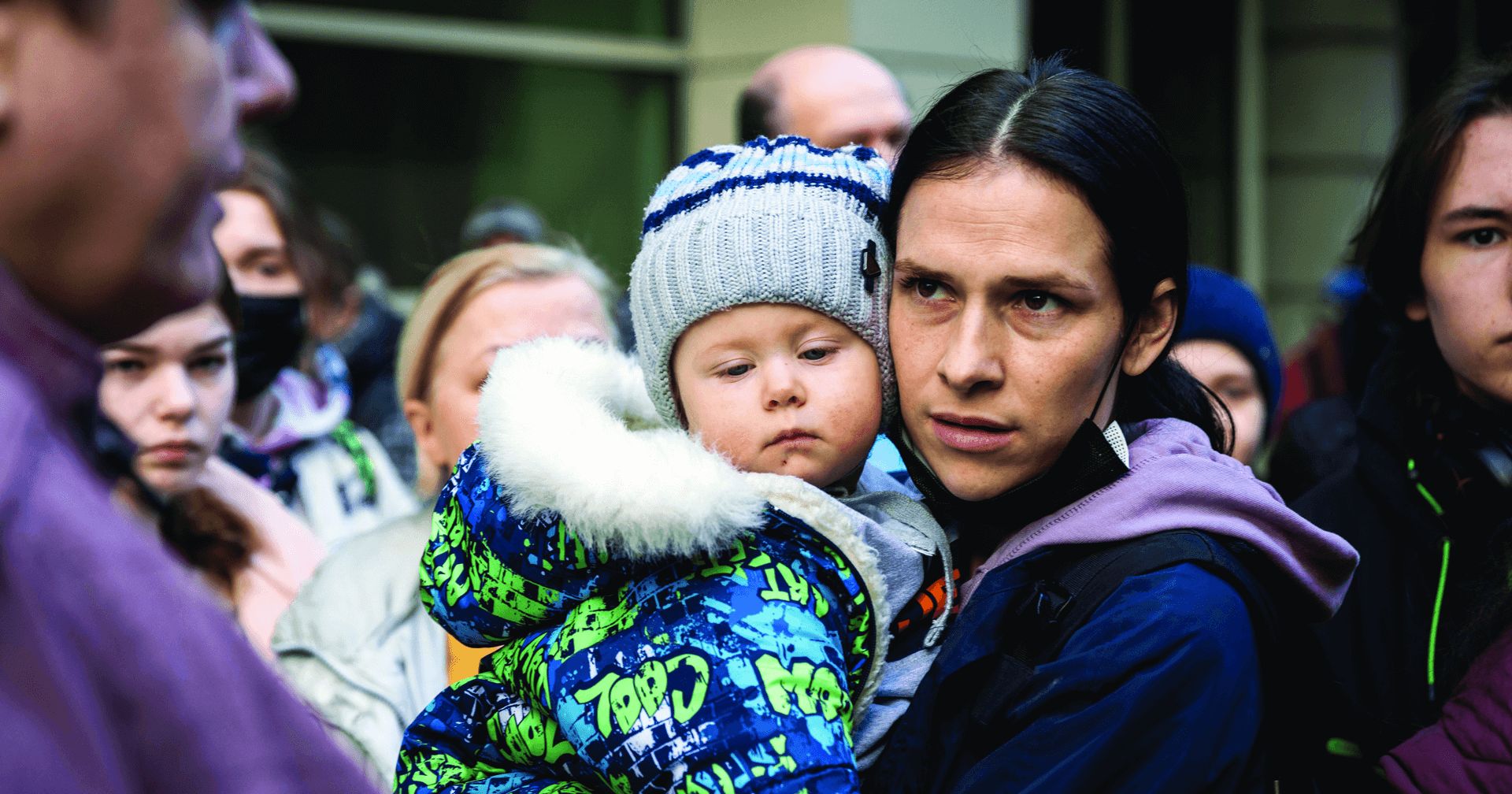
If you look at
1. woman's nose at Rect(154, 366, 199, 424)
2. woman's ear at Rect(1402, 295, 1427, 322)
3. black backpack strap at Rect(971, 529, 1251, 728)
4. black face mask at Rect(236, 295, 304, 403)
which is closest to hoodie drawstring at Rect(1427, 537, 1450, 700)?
woman's ear at Rect(1402, 295, 1427, 322)

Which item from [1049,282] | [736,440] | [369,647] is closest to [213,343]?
[369,647]

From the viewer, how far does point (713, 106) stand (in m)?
6.32

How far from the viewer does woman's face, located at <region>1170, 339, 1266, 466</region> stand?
131 inches

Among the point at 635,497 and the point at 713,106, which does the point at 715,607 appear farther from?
the point at 713,106

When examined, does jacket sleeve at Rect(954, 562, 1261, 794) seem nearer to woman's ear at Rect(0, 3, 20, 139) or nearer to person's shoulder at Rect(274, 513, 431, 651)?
woman's ear at Rect(0, 3, 20, 139)

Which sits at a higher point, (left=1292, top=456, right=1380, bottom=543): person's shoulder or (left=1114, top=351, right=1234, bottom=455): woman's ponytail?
(left=1114, top=351, right=1234, bottom=455): woman's ponytail

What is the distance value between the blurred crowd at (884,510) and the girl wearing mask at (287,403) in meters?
0.88

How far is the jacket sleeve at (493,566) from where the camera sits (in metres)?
1.60

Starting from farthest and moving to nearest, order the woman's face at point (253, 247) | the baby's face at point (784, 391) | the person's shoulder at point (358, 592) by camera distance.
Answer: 1. the woman's face at point (253, 247)
2. the person's shoulder at point (358, 592)
3. the baby's face at point (784, 391)

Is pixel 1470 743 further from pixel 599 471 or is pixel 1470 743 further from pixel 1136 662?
pixel 599 471

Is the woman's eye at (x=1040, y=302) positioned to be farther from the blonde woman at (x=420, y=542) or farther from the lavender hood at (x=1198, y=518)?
the blonde woman at (x=420, y=542)

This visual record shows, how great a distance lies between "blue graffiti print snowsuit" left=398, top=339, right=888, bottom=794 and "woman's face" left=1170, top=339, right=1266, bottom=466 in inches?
84.7

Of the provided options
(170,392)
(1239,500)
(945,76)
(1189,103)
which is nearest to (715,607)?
(1239,500)

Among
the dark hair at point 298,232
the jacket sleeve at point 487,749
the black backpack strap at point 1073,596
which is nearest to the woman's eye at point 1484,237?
the black backpack strap at point 1073,596
